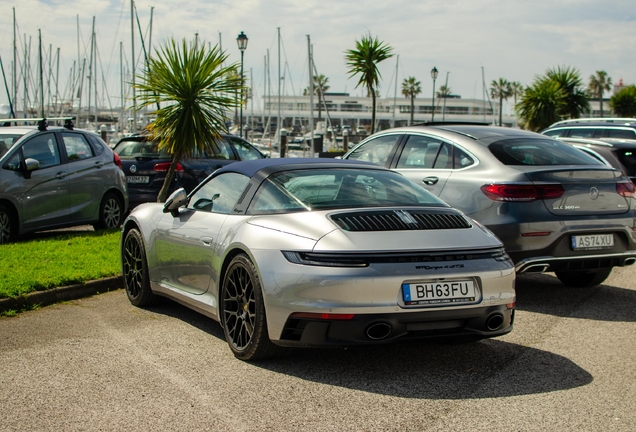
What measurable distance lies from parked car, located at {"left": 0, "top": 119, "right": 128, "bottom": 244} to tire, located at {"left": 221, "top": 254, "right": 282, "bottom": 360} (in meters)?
6.27

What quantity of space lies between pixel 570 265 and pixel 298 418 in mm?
4058

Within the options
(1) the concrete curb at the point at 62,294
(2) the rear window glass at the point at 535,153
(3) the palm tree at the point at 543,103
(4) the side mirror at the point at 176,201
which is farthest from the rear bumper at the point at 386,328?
(3) the palm tree at the point at 543,103

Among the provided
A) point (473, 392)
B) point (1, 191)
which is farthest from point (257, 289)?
point (1, 191)

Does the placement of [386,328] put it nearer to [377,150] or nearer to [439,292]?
[439,292]

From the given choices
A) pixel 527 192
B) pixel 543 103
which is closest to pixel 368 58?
pixel 543 103

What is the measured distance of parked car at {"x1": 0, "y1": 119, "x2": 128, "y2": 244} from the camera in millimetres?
10844

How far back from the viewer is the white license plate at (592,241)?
7355mm

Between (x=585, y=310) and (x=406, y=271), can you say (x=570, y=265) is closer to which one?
(x=585, y=310)

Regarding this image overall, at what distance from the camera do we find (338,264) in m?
4.73

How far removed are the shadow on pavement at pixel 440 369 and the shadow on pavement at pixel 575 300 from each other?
1565 mm

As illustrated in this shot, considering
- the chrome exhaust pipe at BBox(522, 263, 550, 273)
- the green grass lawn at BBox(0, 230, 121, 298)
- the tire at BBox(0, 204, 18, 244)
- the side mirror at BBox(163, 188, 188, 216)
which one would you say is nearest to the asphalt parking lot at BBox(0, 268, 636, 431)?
the chrome exhaust pipe at BBox(522, 263, 550, 273)

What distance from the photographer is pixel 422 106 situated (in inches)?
6201

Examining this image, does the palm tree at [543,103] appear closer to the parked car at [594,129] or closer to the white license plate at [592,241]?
the parked car at [594,129]

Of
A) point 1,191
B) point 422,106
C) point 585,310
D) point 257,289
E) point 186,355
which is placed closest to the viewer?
point 257,289
